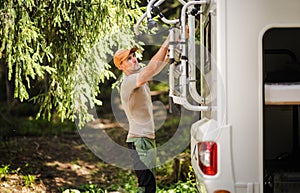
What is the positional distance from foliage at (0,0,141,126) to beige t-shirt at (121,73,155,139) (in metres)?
1.84

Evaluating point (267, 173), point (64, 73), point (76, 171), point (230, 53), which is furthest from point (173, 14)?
point (230, 53)

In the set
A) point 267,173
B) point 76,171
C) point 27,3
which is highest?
Result: point 27,3

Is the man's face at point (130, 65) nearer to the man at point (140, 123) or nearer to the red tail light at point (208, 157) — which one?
the man at point (140, 123)

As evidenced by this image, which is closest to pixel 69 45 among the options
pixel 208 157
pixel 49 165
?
pixel 49 165

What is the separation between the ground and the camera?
741 centimetres

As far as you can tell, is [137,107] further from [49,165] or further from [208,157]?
[49,165]

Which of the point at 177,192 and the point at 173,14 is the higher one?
the point at 173,14

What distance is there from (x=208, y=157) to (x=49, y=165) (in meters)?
5.96

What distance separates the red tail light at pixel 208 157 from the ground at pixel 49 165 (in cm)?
409

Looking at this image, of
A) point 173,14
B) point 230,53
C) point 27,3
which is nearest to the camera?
point 230,53

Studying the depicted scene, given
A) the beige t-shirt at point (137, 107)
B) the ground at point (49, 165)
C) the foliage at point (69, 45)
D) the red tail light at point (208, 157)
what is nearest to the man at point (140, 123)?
the beige t-shirt at point (137, 107)

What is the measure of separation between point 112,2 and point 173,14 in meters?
4.97

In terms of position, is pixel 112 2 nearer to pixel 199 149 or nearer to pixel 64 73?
pixel 64 73

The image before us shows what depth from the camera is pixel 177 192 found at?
680cm
